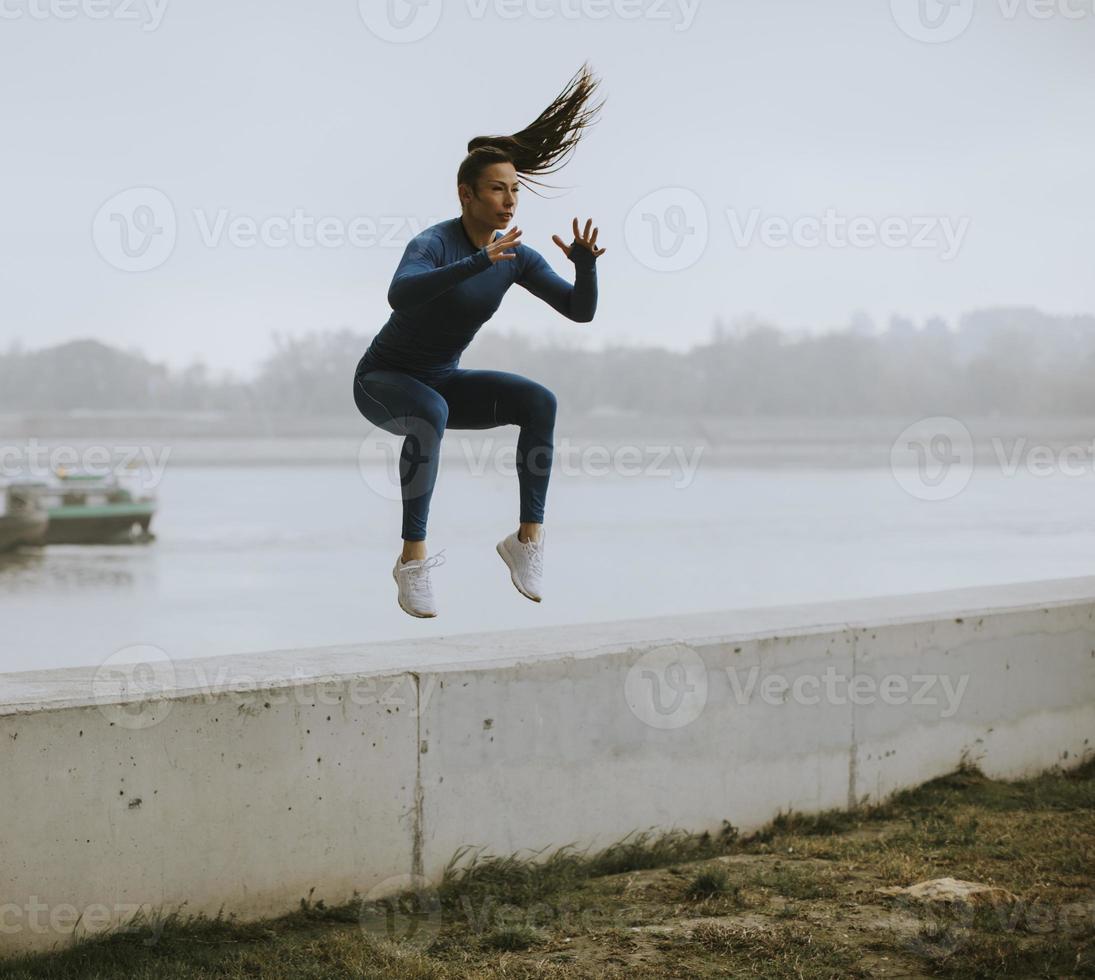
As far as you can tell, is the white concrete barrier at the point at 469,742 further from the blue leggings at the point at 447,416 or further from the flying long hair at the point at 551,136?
the flying long hair at the point at 551,136

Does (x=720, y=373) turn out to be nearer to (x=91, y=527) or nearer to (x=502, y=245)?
(x=502, y=245)

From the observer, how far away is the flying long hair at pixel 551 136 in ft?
10.7

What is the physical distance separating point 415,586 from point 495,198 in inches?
39.8

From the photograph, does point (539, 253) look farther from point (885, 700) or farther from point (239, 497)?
point (239, 497)

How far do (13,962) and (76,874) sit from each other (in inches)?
13.7

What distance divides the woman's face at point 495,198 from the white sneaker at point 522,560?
2.74ft

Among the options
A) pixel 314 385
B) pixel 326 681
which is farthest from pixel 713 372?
pixel 326 681

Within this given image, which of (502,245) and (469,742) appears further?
(469,742)

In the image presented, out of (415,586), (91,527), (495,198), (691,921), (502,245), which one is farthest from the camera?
(91,527)

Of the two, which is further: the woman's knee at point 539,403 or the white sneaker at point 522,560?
the white sneaker at point 522,560

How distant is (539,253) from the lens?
134 inches

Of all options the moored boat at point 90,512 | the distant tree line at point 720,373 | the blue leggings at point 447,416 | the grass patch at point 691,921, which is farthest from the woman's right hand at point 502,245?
the moored boat at point 90,512

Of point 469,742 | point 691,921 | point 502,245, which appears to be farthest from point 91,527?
point 502,245

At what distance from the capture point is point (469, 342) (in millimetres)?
3406
